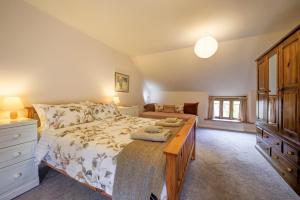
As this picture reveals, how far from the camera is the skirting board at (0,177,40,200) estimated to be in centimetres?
148

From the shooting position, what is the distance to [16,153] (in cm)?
158

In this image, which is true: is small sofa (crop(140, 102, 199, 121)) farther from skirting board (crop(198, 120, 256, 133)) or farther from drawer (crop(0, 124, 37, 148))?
drawer (crop(0, 124, 37, 148))

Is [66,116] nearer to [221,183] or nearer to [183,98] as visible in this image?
[221,183]

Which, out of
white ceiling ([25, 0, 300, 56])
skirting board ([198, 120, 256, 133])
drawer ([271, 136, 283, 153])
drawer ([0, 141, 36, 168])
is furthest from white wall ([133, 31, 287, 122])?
drawer ([0, 141, 36, 168])

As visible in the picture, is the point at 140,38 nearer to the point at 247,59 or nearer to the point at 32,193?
the point at 247,59

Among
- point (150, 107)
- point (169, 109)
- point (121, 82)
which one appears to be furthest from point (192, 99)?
point (121, 82)

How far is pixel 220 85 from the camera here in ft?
15.3

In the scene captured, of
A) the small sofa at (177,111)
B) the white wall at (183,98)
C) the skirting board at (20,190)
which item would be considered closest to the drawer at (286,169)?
the small sofa at (177,111)

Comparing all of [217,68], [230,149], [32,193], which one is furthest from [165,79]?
[32,193]

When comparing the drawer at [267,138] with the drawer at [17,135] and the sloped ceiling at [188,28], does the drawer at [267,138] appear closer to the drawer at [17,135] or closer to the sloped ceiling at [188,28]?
the sloped ceiling at [188,28]

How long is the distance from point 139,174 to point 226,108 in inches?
194

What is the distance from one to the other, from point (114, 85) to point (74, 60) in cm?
129

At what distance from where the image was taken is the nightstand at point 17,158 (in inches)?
58.2

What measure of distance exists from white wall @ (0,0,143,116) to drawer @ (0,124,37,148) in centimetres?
64
